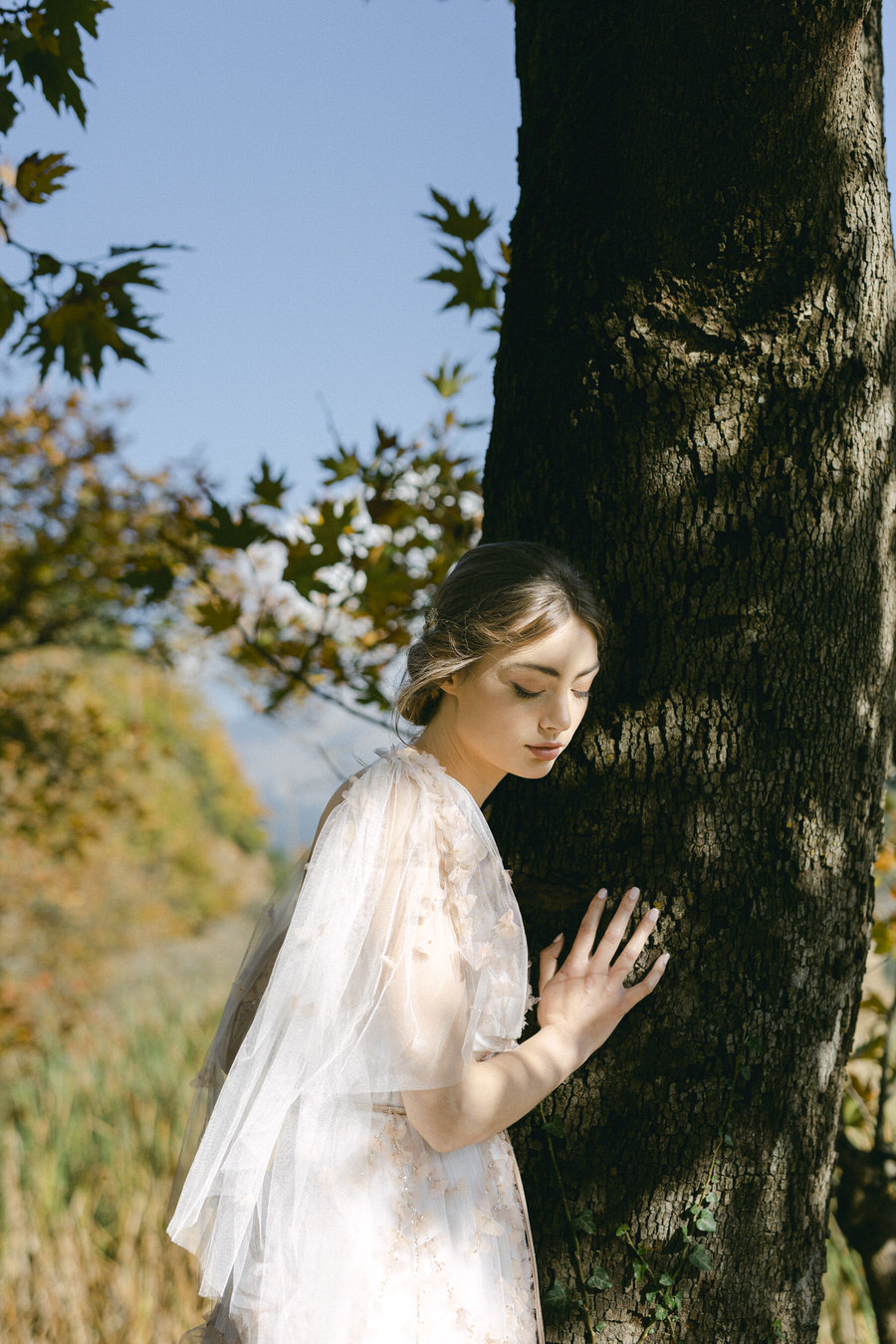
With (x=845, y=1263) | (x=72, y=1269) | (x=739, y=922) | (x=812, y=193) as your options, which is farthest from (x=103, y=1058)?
(x=812, y=193)

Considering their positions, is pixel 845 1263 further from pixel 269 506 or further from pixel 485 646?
pixel 269 506

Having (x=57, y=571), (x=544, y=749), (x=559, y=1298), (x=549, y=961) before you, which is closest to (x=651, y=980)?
(x=549, y=961)

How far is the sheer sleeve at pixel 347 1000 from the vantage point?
4.05 ft

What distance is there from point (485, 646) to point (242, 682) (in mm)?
4009

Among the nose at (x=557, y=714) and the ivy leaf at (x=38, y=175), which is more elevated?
the ivy leaf at (x=38, y=175)

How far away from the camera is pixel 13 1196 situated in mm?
3861

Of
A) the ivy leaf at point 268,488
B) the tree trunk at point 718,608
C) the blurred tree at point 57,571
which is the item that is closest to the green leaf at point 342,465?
the ivy leaf at point 268,488

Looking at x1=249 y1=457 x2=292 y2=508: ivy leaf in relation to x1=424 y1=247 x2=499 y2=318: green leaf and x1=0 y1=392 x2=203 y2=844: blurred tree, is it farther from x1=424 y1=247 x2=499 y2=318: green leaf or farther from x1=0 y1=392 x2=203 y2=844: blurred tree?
x1=0 y1=392 x2=203 y2=844: blurred tree

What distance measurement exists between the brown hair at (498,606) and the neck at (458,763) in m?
0.08

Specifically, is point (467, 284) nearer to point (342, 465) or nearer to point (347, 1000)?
point (342, 465)

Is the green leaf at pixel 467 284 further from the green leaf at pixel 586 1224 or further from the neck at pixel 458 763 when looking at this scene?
the green leaf at pixel 586 1224

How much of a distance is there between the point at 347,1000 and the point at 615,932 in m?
0.46

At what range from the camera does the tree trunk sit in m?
1.44

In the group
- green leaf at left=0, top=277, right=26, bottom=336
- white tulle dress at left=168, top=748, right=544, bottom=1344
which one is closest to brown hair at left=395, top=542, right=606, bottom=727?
white tulle dress at left=168, top=748, right=544, bottom=1344
